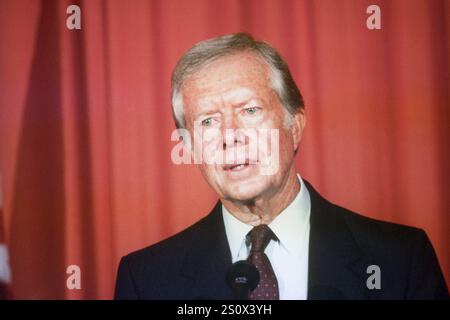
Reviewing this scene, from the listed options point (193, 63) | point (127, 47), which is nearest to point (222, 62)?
point (193, 63)

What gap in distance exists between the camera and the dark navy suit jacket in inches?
100

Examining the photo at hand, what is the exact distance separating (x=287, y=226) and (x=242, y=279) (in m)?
0.65

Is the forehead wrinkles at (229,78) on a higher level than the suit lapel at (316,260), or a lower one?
higher

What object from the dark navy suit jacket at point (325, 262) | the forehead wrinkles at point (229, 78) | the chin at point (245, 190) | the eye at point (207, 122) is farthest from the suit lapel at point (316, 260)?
the forehead wrinkles at point (229, 78)

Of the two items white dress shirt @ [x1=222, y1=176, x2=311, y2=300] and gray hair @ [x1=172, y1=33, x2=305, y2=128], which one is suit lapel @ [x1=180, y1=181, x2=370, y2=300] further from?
gray hair @ [x1=172, y1=33, x2=305, y2=128]

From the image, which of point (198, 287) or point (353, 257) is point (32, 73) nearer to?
point (198, 287)

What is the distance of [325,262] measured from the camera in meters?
2.54

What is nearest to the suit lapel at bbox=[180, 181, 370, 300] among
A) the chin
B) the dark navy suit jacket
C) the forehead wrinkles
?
the dark navy suit jacket

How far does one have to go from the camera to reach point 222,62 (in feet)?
8.57

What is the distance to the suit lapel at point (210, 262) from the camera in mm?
2598

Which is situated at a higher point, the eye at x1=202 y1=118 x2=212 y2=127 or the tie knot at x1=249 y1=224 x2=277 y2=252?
the eye at x1=202 y1=118 x2=212 y2=127

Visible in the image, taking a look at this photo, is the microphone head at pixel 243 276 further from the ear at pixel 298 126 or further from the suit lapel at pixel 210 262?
the ear at pixel 298 126

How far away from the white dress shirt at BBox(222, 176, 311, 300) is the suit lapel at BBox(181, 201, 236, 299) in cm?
3

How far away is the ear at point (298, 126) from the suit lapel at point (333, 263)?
1.02ft
